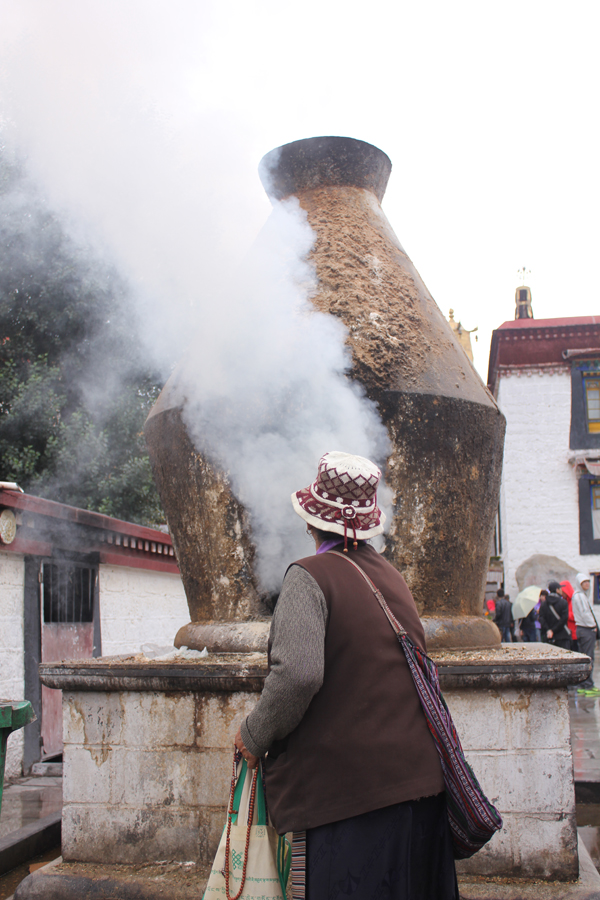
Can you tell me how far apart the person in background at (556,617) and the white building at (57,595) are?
5288mm

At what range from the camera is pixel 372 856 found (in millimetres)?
1700

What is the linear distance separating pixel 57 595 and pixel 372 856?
5381 mm

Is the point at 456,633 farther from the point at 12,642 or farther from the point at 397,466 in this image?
the point at 12,642

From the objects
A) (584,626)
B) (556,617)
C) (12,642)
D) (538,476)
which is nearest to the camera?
(12,642)

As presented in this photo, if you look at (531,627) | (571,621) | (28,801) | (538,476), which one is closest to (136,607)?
(28,801)

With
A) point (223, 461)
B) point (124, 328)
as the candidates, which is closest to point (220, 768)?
point (223, 461)

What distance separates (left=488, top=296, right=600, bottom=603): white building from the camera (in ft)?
57.2

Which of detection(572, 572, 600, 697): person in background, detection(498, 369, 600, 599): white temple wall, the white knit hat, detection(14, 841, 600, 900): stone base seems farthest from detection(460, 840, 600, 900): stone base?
detection(498, 369, 600, 599): white temple wall

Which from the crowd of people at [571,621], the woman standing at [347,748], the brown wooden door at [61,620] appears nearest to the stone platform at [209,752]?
the woman standing at [347,748]

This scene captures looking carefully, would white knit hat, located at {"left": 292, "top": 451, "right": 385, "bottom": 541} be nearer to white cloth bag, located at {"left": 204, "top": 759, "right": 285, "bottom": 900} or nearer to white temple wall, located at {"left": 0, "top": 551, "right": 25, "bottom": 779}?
white cloth bag, located at {"left": 204, "top": 759, "right": 285, "bottom": 900}

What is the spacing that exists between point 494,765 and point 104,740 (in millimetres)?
1541

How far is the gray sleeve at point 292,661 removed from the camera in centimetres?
170

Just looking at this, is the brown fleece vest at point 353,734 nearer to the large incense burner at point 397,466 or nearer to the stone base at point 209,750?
the stone base at point 209,750

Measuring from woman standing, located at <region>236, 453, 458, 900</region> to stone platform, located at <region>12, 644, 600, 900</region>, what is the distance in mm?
887
